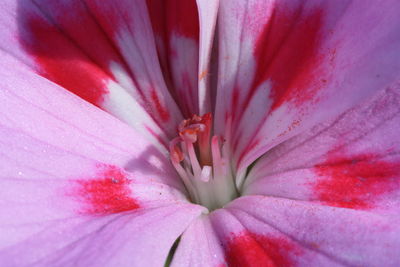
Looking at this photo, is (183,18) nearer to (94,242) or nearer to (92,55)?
(92,55)

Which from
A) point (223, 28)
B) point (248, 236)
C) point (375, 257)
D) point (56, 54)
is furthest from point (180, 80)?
point (375, 257)

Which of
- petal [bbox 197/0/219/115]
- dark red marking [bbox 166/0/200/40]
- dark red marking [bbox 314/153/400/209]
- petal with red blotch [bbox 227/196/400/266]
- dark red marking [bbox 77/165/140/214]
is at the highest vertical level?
dark red marking [bbox 166/0/200/40]

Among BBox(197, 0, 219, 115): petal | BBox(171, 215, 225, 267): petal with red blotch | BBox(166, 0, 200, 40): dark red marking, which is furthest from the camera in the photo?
BBox(166, 0, 200, 40): dark red marking

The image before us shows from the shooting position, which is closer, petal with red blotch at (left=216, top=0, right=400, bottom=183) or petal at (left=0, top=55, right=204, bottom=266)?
petal at (left=0, top=55, right=204, bottom=266)

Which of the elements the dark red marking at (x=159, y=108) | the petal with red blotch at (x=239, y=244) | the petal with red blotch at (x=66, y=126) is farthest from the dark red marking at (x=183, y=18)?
the petal with red blotch at (x=239, y=244)

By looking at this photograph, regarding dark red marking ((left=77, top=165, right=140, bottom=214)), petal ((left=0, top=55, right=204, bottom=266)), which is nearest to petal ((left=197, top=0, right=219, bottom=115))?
petal ((left=0, top=55, right=204, bottom=266))

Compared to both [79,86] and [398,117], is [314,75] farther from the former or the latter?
[79,86]

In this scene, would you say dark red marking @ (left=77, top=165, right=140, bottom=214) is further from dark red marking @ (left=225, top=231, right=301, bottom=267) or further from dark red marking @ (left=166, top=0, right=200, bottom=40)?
dark red marking @ (left=166, top=0, right=200, bottom=40)
